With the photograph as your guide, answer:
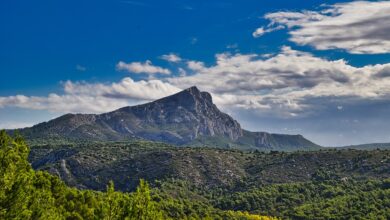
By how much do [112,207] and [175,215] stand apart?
432 ft

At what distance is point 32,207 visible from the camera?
188ft

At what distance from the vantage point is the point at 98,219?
54.1 metres

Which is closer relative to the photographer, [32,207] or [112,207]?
[112,207]

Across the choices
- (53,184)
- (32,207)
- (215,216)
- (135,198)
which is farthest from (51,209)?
(215,216)

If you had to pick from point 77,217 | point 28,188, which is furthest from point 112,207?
point 77,217

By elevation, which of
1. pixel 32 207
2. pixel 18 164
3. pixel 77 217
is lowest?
pixel 77 217

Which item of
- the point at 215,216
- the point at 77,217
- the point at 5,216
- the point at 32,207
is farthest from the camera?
the point at 215,216

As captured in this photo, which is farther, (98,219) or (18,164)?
(18,164)

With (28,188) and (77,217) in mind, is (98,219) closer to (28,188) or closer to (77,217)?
(28,188)

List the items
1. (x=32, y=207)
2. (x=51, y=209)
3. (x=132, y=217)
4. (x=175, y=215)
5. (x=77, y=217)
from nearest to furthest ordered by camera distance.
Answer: (x=132, y=217) < (x=32, y=207) < (x=51, y=209) < (x=77, y=217) < (x=175, y=215)

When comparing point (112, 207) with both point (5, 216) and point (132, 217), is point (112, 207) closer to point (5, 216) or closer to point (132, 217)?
point (132, 217)

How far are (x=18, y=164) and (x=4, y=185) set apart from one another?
6631 mm

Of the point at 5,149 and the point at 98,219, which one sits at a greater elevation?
the point at 5,149

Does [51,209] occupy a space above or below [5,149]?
below
